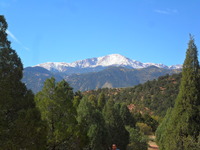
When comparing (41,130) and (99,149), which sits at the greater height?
(41,130)

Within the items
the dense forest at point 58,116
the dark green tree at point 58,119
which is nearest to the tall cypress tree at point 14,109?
the dense forest at point 58,116

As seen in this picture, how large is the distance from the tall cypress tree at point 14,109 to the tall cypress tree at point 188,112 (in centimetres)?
1091

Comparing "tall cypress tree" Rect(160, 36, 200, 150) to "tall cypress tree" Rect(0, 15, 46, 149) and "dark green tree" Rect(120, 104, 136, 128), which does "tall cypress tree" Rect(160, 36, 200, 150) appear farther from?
"dark green tree" Rect(120, 104, 136, 128)

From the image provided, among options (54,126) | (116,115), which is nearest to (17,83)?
(54,126)

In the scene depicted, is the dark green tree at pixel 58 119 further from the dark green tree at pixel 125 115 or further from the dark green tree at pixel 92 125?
the dark green tree at pixel 125 115

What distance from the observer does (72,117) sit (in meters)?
17.8

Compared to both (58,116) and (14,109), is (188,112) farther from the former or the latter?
(14,109)

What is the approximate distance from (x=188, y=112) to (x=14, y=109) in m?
13.4

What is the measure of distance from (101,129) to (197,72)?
12.0 metres

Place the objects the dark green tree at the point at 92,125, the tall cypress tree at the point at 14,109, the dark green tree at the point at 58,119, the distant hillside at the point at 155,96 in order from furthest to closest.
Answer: the distant hillside at the point at 155,96
the dark green tree at the point at 92,125
the dark green tree at the point at 58,119
the tall cypress tree at the point at 14,109

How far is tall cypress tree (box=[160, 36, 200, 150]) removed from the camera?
17156 millimetres

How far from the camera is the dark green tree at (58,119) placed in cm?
1690

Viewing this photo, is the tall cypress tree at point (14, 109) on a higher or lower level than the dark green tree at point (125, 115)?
higher

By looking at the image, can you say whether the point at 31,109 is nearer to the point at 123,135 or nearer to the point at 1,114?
the point at 1,114
